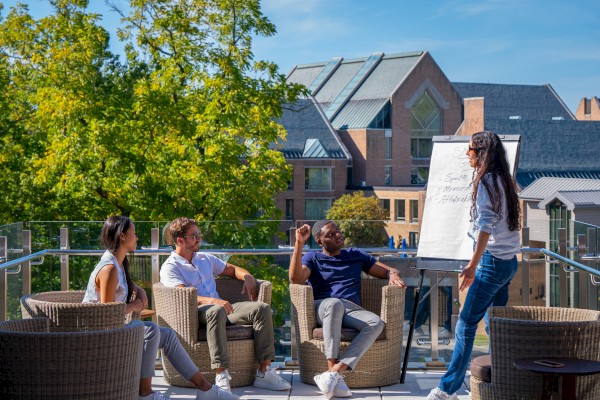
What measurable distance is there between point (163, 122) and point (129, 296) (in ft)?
61.0

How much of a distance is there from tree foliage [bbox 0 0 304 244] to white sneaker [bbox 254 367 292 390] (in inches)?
641

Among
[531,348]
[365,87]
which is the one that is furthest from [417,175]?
[531,348]

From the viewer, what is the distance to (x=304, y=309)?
6.57 metres

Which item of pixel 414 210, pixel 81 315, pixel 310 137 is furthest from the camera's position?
pixel 310 137

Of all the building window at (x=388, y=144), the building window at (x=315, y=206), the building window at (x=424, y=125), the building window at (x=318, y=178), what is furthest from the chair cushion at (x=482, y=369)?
the building window at (x=424, y=125)

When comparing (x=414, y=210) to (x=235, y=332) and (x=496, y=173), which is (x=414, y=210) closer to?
(x=235, y=332)

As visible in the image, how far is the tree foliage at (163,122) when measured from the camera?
23281 mm

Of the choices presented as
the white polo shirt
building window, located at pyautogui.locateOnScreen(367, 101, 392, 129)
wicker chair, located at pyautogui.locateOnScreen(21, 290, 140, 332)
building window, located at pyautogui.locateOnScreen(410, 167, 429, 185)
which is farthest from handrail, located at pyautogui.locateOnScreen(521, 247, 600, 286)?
building window, located at pyautogui.locateOnScreen(410, 167, 429, 185)

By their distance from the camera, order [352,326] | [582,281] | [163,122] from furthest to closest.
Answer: [163,122]
[582,281]
[352,326]

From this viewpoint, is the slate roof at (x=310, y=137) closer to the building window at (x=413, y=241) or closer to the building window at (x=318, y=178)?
the building window at (x=318, y=178)

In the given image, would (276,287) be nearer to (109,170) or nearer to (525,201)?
(109,170)

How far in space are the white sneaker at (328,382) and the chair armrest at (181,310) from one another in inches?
35.3

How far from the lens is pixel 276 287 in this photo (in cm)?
751

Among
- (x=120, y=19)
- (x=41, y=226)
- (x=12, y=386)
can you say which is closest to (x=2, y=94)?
(x=120, y=19)
